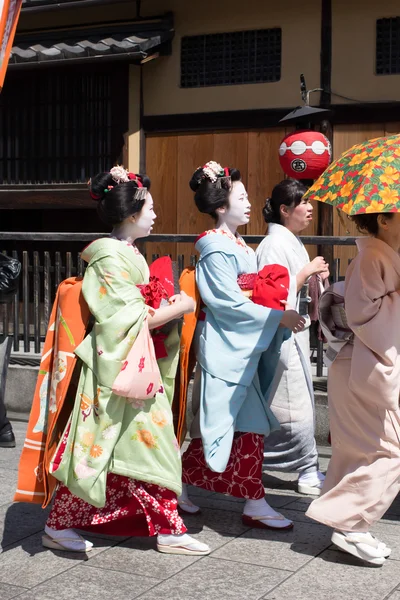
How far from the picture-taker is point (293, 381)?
5758 mm

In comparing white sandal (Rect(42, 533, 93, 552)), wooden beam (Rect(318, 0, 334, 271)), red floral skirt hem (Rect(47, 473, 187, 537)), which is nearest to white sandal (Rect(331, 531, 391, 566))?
red floral skirt hem (Rect(47, 473, 187, 537))

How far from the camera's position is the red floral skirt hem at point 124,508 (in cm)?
461

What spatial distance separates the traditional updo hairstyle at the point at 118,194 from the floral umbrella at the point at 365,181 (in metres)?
0.93

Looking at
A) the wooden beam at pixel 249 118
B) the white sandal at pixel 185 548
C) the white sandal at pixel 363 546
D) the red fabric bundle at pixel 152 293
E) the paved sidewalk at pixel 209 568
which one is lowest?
the paved sidewalk at pixel 209 568

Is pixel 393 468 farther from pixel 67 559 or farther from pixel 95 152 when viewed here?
pixel 95 152

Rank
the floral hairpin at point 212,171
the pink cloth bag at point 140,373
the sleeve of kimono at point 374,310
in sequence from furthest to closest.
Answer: the floral hairpin at point 212,171 → the pink cloth bag at point 140,373 → the sleeve of kimono at point 374,310

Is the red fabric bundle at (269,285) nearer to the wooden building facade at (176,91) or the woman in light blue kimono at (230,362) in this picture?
the woman in light blue kimono at (230,362)

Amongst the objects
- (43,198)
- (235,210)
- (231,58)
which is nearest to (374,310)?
(235,210)

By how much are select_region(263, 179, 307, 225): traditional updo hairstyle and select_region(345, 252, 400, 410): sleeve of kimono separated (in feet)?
5.09

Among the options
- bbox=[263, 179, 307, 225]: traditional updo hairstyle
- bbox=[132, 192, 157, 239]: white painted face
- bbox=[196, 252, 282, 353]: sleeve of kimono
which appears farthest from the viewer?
bbox=[263, 179, 307, 225]: traditional updo hairstyle

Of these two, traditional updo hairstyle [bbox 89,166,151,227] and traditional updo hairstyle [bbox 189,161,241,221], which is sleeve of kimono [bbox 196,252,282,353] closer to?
traditional updo hairstyle [bbox 189,161,241,221]

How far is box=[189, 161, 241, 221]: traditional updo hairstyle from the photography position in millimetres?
5191

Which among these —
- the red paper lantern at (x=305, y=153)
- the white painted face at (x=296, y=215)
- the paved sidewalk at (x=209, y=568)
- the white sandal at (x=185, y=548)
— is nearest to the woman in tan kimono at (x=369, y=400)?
the paved sidewalk at (x=209, y=568)

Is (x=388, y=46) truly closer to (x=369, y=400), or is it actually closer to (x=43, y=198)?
(x=43, y=198)
